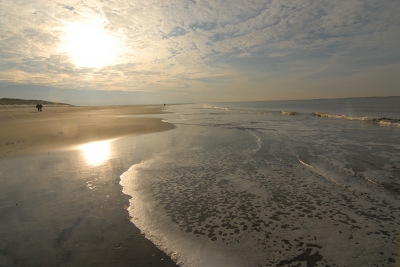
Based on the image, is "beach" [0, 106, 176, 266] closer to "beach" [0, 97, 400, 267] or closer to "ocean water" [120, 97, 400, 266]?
"beach" [0, 97, 400, 267]

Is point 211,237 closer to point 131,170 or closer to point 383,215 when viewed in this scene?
point 383,215

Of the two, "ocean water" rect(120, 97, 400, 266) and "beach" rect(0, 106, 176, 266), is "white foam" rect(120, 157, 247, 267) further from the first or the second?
"beach" rect(0, 106, 176, 266)

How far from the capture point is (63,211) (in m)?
5.84

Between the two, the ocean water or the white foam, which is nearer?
the white foam

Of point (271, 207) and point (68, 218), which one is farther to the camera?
point (271, 207)

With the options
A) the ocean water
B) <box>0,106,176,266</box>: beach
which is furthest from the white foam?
<box>0,106,176,266</box>: beach

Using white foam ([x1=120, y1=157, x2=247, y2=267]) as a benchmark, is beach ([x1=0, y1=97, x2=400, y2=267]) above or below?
above

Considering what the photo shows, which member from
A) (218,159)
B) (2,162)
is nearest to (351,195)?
(218,159)

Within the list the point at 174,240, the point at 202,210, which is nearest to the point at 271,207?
the point at 202,210

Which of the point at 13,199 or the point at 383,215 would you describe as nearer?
the point at 383,215

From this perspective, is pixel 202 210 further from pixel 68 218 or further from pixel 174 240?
pixel 68 218

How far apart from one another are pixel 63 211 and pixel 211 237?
13.3 ft

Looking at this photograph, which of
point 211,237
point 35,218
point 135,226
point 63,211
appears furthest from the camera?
point 63,211

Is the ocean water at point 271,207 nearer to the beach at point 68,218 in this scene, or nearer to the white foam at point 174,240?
the white foam at point 174,240
